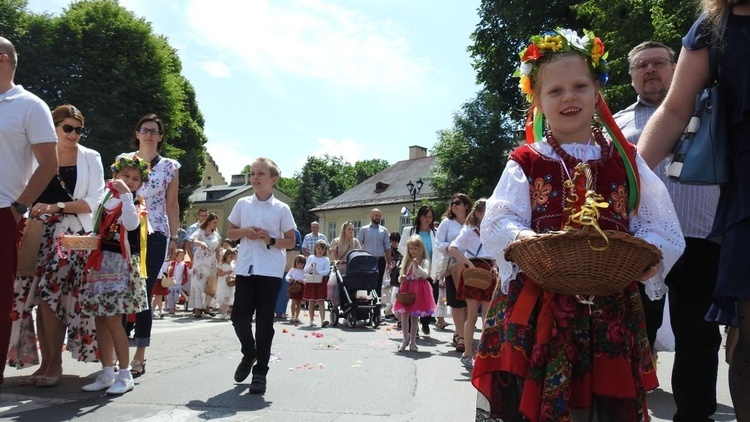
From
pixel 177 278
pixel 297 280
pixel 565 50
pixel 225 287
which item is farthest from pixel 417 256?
pixel 177 278

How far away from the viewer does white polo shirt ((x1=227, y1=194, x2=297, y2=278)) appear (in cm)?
600

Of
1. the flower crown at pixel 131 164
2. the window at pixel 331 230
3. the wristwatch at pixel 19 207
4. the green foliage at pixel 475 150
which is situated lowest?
the wristwatch at pixel 19 207

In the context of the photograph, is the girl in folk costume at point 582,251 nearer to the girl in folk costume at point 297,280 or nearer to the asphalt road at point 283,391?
the asphalt road at point 283,391

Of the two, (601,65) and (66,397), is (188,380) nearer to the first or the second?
(66,397)

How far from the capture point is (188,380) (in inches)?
234

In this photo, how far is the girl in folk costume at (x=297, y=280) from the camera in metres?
14.1

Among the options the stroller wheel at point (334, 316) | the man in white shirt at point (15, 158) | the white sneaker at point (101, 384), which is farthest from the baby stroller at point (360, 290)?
the man in white shirt at point (15, 158)

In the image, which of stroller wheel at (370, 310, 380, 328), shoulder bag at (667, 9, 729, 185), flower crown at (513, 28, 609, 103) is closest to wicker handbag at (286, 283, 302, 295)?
stroller wheel at (370, 310, 380, 328)

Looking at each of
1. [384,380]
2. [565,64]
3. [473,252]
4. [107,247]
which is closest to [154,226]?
[107,247]

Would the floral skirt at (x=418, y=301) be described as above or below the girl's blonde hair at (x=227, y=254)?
below

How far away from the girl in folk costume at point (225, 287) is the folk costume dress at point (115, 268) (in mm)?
8338

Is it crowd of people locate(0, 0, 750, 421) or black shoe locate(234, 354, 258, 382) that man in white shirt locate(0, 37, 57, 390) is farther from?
black shoe locate(234, 354, 258, 382)

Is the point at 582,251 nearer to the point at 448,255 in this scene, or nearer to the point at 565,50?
the point at 565,50

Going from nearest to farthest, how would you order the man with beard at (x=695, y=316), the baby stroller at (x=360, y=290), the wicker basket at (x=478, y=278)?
the man with beard at (x=695, y=316) → the wicker basket at (x=478, y=278) → the baby stroller at (x=360, y=290)
